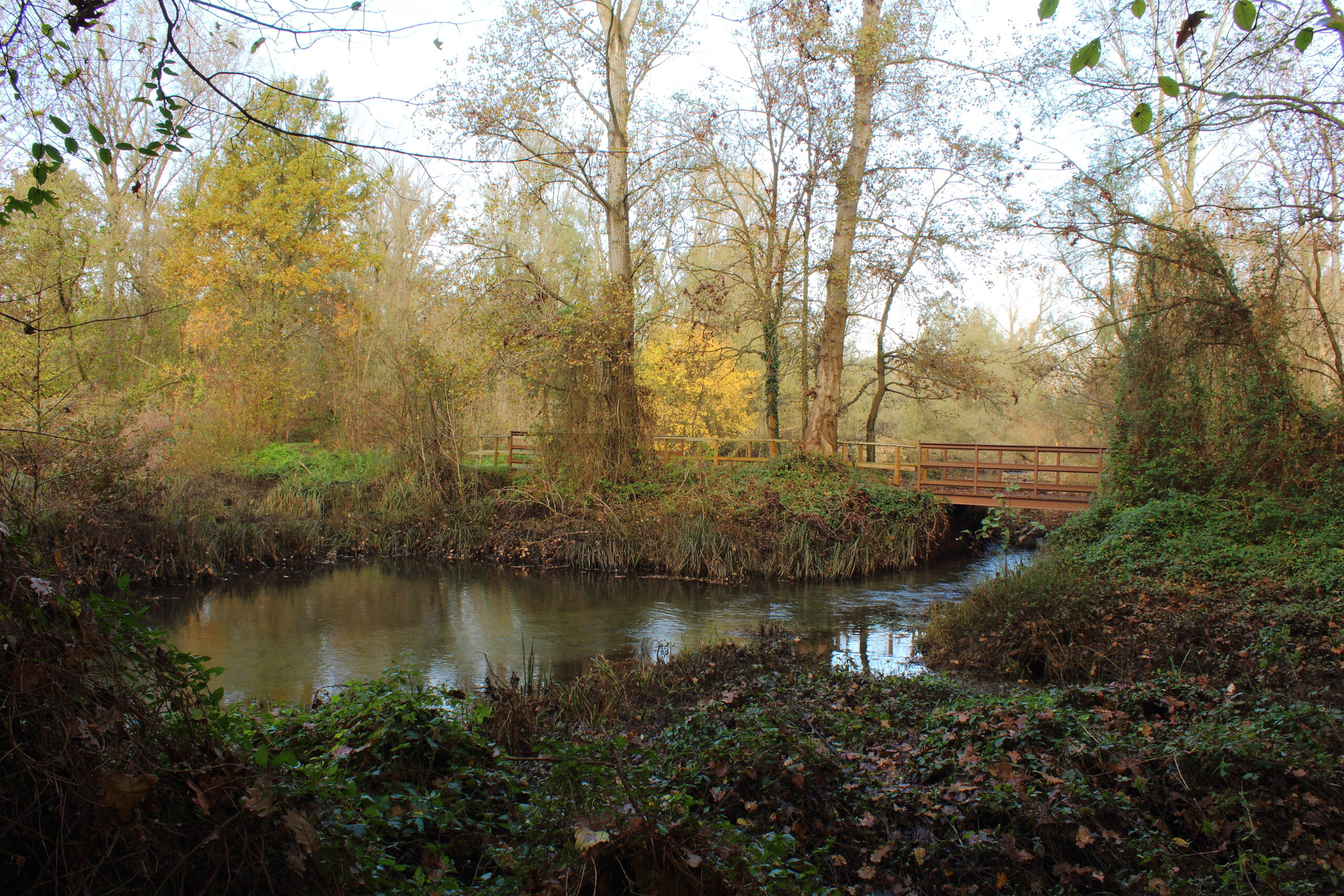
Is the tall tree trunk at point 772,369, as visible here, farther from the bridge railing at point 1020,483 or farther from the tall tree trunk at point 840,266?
the bridge railing at point 1020,483

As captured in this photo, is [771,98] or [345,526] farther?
[771,98]

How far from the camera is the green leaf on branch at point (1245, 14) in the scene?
2.40 metres

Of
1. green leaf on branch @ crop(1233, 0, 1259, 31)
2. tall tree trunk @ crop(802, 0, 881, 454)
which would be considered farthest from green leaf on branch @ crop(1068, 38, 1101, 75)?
tall tree trunk @ crop(802, 0, 881, 454)

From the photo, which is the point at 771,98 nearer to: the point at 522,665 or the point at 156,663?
the point at 522,665

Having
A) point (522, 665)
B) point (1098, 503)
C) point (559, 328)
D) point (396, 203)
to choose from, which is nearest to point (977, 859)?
point (522, 665)

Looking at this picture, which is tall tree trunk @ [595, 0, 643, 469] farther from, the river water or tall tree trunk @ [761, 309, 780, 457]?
tall tree trunk @ [761, 309, 780, 457]

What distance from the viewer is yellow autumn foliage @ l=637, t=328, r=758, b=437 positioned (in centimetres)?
2431

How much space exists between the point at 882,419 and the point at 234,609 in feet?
91.4

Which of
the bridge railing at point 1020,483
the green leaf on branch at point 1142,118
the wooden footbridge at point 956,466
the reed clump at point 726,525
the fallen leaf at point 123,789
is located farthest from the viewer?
the wooden footbridge at point 956,466

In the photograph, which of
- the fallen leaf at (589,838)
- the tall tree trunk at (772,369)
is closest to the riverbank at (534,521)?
the tall tree trunk at (772,369)

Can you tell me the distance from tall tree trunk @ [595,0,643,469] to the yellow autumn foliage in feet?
18.7

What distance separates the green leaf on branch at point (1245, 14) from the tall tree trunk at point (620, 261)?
1362cm

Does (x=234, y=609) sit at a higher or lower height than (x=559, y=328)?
lower

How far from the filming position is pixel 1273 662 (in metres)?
5.75
